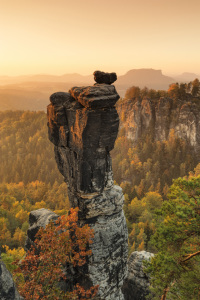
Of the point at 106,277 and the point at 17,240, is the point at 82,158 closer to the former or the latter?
the point at 106,277

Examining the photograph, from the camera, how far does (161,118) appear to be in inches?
4050

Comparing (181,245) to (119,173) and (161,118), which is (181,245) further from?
(161,118)

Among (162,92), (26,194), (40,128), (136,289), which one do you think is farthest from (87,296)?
(40,128)

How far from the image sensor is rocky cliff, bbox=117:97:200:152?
93.4 m

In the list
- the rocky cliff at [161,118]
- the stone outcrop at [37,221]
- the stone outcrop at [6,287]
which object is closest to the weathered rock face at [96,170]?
the stone outcrop at [37,221]

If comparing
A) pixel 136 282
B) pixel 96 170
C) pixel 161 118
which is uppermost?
pixel 96 170

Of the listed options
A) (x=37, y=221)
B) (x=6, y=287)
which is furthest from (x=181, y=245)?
(x=37, y=221)

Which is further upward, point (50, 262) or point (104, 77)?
point (104, 77)

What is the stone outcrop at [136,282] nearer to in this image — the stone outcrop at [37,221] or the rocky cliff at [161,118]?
the stone outcrop at [37,221]

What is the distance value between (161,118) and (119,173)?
35.6 meters

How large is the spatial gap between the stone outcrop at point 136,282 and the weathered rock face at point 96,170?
16.8 feet

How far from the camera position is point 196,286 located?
11953 millimetres

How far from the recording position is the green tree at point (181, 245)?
1224 centimetres

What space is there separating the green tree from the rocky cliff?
87822mm
